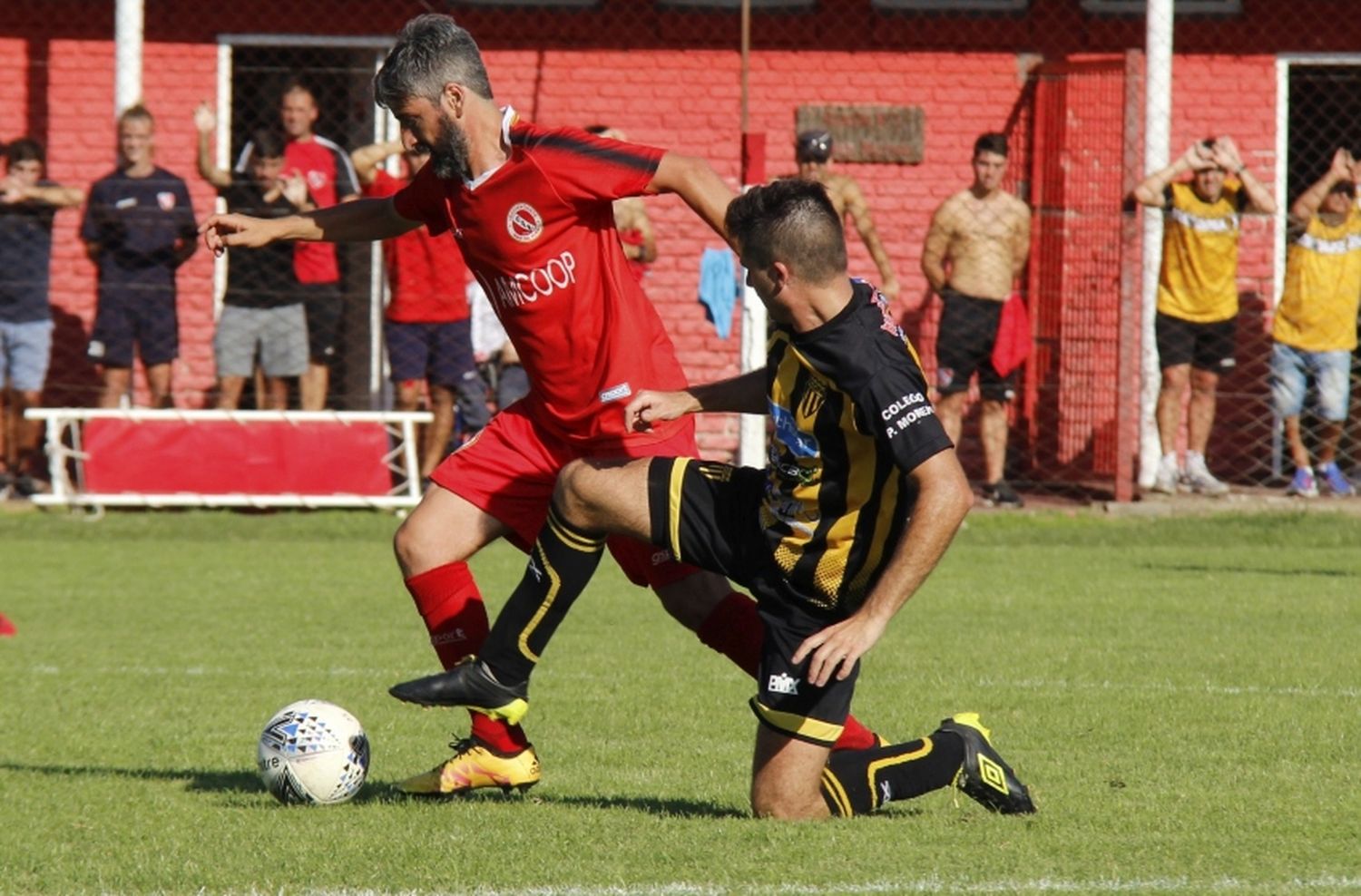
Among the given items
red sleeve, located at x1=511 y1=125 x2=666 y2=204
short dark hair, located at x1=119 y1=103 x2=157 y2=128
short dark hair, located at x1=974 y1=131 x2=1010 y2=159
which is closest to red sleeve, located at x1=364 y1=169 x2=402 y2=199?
short dark hair, located at x1=119 y1=103 x2=157 y2=128

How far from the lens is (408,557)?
6.02 meters

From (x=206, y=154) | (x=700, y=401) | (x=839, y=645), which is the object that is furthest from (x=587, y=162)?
(x=206, y=154)

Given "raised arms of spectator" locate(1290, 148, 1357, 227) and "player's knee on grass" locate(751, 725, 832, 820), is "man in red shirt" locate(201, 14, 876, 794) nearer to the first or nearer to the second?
"player's knee on grass" locate(751, 725, 832, 820)

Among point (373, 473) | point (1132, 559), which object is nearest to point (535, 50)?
point (373, 473)

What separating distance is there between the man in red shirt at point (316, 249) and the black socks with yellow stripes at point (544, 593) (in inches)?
356

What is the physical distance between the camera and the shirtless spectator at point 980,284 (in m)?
14.2

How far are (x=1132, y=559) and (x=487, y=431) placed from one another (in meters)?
6.81

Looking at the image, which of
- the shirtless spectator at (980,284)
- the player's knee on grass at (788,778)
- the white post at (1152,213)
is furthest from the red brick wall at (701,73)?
the player's knee on grass at (788,778)

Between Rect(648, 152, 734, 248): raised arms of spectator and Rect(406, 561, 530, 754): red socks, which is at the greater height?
Rect(648, 152, 734, 248): raised arms of spectator

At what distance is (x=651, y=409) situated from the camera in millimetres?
5406

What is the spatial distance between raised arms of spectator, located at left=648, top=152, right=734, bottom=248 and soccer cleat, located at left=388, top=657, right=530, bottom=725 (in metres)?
1.36

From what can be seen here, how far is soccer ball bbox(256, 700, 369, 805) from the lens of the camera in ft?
18.8

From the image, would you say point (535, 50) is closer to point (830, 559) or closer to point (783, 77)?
point (783, 77)

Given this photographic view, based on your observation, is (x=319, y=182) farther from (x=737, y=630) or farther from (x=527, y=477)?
(x=737, y=630)
